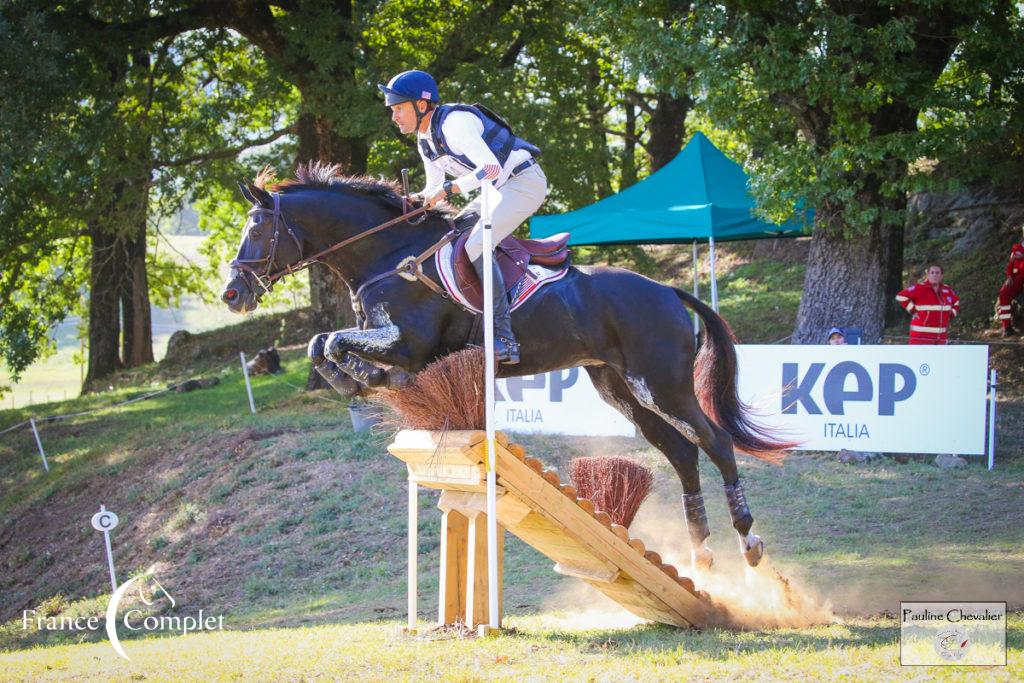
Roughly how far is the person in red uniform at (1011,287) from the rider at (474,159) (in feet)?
34.8

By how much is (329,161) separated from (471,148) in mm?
10442

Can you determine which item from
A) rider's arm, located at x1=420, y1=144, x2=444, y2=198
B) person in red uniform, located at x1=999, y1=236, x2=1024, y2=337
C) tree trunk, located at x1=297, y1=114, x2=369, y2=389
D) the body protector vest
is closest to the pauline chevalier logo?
the body protector vest

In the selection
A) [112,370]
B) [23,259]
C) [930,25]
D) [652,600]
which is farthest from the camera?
[112,370]

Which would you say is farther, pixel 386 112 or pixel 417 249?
pixel 386 112

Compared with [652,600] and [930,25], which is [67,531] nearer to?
[652,600]

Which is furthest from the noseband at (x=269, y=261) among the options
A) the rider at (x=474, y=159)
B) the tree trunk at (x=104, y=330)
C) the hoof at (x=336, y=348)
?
the tree trunk at (x=104, y=330)

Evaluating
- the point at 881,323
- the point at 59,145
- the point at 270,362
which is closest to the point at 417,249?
the point at 881,323

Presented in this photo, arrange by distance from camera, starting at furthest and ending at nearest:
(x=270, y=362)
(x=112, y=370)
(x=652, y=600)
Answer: (x=112, y=370)
(x=270, y=362)
(x=652, y=600)

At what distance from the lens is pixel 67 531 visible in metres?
13.0

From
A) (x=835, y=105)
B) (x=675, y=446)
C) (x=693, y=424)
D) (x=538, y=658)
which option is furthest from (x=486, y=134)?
(x=835, y=105)

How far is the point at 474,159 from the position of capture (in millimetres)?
5879

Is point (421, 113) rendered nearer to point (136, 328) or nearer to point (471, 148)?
point (471, 148)

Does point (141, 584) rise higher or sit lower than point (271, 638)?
lower

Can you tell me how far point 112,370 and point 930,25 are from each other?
1960 cm
